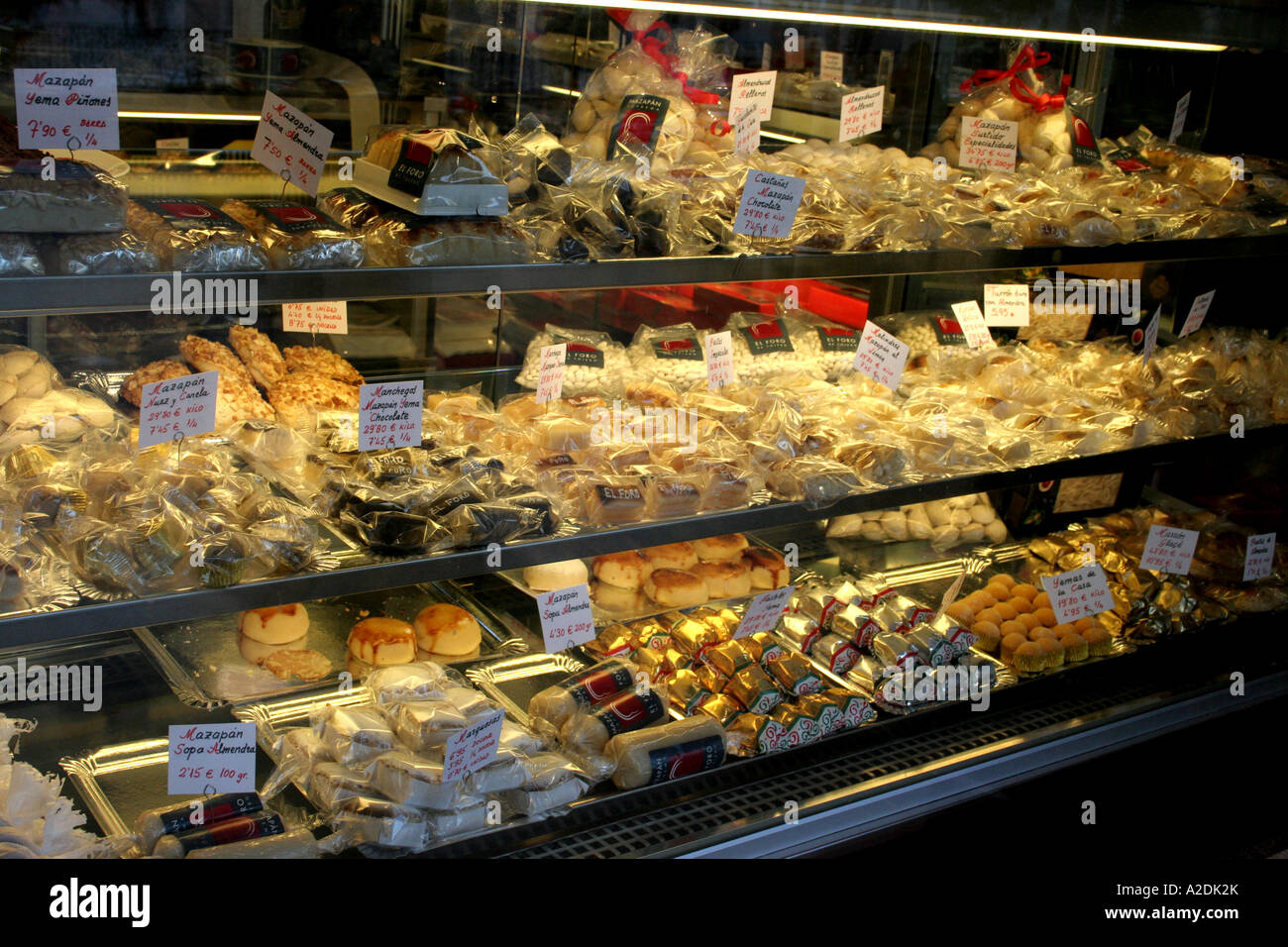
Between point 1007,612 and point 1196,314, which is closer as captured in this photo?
point 1007,612

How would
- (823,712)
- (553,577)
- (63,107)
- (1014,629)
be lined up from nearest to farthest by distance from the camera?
(63,107), (823,712), (553,577), (1014,629)

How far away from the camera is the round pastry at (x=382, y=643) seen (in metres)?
2.52

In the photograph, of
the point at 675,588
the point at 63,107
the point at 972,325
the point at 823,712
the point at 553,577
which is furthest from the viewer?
the point at 972,325

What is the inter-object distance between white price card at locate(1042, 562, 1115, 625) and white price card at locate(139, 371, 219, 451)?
2.12m

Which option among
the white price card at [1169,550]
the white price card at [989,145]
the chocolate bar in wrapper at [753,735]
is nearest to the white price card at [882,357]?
the white price card at [989,145]

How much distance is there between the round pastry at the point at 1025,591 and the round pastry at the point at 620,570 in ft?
3.49

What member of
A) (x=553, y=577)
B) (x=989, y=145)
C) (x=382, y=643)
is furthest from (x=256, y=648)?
(x=989, y=145)

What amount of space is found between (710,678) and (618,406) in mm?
662

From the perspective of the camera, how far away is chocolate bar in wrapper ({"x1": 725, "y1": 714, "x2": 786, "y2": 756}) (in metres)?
2.58

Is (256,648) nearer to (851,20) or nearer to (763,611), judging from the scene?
(763,611)

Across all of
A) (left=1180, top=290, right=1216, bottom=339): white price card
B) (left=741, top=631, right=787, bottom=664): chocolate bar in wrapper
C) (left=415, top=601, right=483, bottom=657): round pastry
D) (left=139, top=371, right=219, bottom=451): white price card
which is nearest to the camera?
(left=139, top=371, right=219, bottom=451): white price card

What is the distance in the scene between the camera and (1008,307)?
11.4 feet

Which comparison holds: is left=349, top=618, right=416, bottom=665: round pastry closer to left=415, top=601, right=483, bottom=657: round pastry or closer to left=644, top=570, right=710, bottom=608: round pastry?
left=415, top=601, right=483, bottom=657: round pastry

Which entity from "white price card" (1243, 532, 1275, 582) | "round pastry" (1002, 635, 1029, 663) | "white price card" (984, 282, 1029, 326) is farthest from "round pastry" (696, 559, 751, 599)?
"white price card" (1243, 532, 1275, 582)
